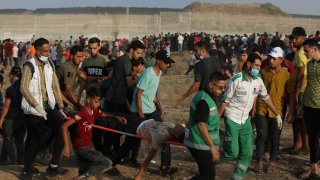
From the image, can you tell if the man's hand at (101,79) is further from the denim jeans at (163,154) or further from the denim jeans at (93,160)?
the denim jeans at (93,160)

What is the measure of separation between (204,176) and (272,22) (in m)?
49.2

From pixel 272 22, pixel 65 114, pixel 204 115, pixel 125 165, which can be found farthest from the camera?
Answer: pixel 272 22

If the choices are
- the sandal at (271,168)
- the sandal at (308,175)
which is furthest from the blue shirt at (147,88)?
the sandal at (308,175)

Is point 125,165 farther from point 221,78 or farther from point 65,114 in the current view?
point 221,78

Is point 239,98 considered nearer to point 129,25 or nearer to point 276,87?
point 276,87

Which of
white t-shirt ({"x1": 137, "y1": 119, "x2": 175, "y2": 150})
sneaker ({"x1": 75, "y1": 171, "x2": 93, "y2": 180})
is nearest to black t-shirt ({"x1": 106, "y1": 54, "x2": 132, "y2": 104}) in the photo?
white t-shirt ({"x1": 137, "y1": 119, "x2": 175, "y2": 150})

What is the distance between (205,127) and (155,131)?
1281 millimetres

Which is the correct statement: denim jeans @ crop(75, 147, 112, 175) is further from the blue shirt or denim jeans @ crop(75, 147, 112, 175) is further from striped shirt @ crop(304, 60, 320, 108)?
striped shirt @ crop(304, 60, 320, 108)

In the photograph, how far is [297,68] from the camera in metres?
9.18

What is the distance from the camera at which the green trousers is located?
7.76m

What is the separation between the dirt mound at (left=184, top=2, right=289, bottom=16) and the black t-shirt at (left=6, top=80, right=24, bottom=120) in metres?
88.5

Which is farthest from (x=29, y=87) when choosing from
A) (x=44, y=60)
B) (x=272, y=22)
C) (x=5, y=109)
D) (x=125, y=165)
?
(x=272, y=22)

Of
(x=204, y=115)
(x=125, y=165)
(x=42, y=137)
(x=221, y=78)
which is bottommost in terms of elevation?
(x=125, y=165)

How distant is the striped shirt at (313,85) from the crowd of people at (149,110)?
0.01m
